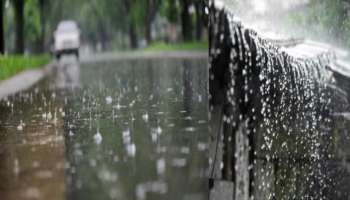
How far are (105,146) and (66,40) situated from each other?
2340 centimetres

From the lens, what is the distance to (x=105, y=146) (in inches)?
217

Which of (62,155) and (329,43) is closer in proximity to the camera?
(329,43)

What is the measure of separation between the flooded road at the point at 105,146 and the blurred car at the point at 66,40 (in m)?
18.0

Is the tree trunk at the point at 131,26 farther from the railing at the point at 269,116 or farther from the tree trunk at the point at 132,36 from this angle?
the railing at the point at 269,116

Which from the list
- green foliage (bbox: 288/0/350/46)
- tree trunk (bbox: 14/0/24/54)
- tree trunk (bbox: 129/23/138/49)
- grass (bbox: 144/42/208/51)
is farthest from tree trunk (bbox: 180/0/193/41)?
green foliage (bbox: 288/0/350/46)

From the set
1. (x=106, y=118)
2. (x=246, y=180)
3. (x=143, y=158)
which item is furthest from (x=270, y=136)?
(x=106, y=118)

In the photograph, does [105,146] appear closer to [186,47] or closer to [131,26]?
[186,47]

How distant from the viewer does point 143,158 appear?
4980 millimetres

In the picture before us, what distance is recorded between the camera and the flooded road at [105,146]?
163 inches

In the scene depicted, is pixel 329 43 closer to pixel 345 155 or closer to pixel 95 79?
pixel 345 155

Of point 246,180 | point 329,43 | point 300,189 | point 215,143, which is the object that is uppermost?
point 329,43

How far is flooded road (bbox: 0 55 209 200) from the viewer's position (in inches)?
163

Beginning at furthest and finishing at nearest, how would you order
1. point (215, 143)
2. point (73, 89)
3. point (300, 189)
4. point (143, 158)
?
point (73, 89) < point (143, 158) < point (300, 189) < point (215, 143)

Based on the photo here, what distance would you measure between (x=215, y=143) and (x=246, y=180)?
0.86 ft
